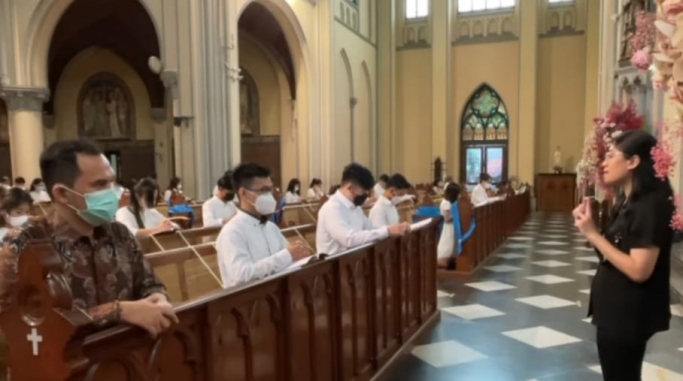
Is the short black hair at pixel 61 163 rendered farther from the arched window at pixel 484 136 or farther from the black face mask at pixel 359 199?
the arched window at pixel 484 136

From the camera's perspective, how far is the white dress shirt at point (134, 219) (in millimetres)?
5140

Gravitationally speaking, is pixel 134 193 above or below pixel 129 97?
below

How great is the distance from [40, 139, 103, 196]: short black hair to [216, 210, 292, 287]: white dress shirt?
3.84ft

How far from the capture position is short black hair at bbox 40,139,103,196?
1809 mm

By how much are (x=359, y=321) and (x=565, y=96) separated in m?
17.5

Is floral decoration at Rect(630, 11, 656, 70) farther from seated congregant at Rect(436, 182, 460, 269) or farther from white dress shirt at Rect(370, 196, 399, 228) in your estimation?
seated congregant at Rect(436, 182, 460, 269)

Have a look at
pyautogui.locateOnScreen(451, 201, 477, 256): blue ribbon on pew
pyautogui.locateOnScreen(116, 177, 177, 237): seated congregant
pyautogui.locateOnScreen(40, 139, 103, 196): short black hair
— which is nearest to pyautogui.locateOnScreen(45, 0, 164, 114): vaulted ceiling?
pyautogui.locateOnScreen(116, 177, 177, 237): seated congregant

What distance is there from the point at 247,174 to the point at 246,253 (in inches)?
18.9

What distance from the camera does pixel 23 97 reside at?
11.2 metres

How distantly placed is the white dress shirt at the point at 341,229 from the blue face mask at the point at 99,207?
2249 millimetres

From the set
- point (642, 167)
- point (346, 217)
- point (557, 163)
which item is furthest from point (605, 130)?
point (557, 163)

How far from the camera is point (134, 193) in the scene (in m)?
5.34

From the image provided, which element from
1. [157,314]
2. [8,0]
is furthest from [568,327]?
[8,0]

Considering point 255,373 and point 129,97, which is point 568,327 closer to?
point 255,373
